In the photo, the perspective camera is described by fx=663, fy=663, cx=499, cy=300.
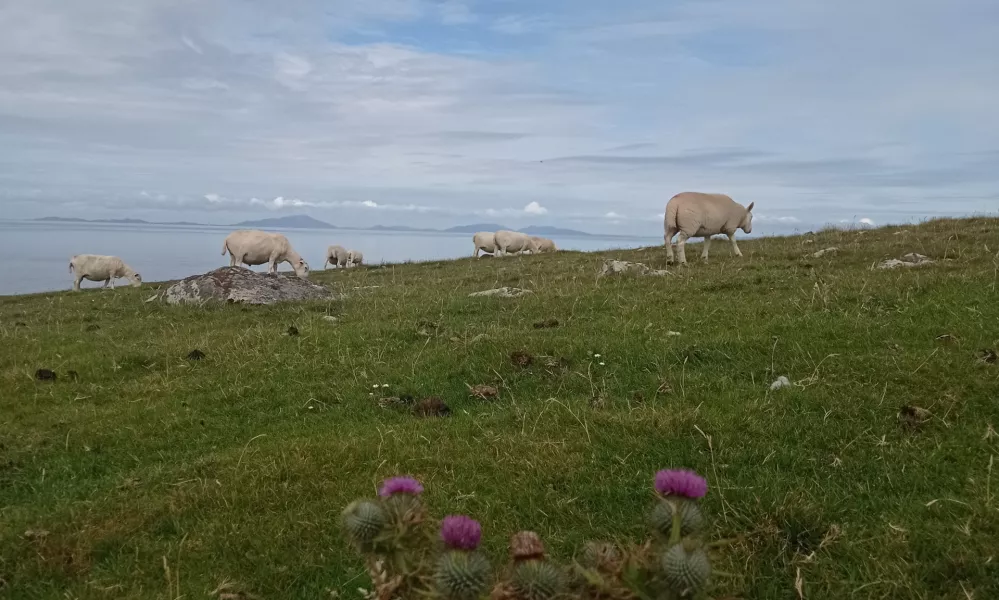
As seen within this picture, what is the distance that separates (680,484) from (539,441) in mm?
3345

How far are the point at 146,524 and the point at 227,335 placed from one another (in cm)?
591

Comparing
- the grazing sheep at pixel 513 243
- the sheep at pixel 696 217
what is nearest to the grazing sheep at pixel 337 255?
the grazing sheep at pixel 513 243

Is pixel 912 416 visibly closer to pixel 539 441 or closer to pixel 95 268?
pixel 539 441

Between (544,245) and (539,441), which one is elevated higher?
(544,245)

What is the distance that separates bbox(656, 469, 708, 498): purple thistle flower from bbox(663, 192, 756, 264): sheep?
16.2m

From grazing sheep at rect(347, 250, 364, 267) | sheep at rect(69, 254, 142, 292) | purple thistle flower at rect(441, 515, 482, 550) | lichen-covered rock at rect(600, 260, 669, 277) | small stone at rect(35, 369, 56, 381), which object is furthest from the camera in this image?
grazing sheep at rect(347, 250, 364, 267)

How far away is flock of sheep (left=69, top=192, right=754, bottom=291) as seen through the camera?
1836 cm

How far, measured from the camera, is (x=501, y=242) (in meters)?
44.8

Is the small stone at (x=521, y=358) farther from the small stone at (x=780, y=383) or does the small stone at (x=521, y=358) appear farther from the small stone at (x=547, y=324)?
the small stone at (x=780, y=383)

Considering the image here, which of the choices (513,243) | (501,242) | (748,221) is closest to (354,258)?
(501,242)

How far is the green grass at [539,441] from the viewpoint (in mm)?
4055

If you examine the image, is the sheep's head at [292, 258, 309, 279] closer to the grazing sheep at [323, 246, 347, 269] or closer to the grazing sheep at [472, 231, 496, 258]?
the grazing sheep at [323, 246, 347, 269]

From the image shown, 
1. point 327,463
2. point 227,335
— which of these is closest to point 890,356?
point 327,463

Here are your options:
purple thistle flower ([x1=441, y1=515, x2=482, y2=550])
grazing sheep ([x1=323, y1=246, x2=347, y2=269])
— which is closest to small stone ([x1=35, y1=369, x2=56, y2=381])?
purple thistle flower ([x1=441, y1=515, x2=482, y2=550])
